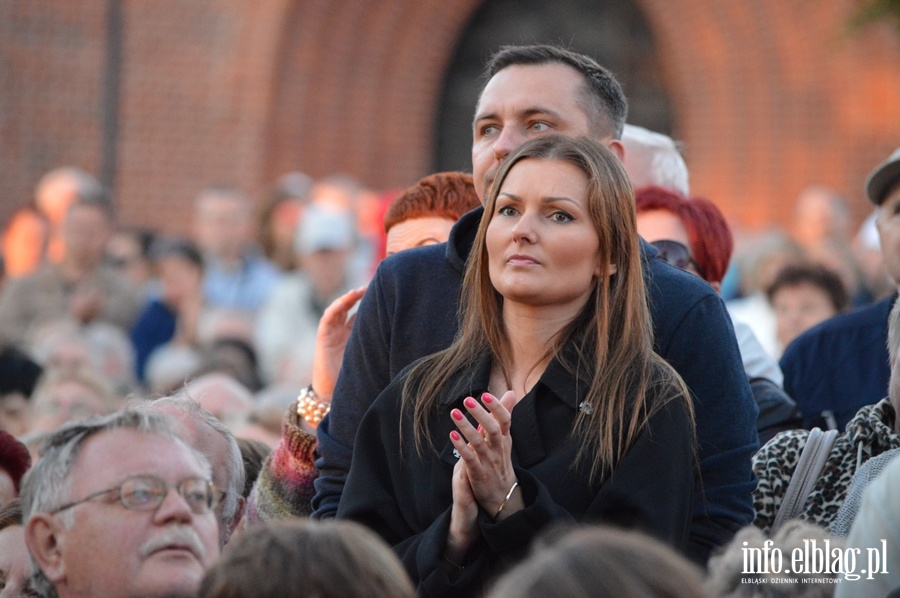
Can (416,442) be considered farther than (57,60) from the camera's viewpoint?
No

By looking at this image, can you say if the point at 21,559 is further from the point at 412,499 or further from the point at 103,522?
A: the point at 412,499

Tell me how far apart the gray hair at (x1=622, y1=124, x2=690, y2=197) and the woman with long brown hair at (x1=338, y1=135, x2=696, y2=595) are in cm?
177

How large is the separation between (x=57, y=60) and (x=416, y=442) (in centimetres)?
1146

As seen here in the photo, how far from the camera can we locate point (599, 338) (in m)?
3.40

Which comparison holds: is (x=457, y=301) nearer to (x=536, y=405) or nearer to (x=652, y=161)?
(x=536, y=405)

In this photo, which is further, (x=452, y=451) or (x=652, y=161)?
(x=652, y=161)

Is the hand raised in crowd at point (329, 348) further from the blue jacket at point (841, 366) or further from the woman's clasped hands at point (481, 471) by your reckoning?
the blue jacket at point (841, 366)

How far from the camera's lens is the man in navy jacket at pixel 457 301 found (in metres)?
3.49

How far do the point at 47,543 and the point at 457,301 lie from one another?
1161 millimetres

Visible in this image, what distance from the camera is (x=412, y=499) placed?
3.44 meters

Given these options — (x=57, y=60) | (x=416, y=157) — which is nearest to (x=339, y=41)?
(x=416, y=157)

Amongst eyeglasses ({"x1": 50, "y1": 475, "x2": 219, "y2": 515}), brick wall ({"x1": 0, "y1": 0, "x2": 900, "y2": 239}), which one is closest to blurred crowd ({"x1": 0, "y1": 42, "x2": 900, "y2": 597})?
eyeglasses ({"x1": 50, "y1": 475, "x2": 219, "y2": 515})

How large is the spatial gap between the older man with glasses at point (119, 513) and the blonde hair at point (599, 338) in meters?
0.55

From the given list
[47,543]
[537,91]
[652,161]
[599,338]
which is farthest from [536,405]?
[652,161]
